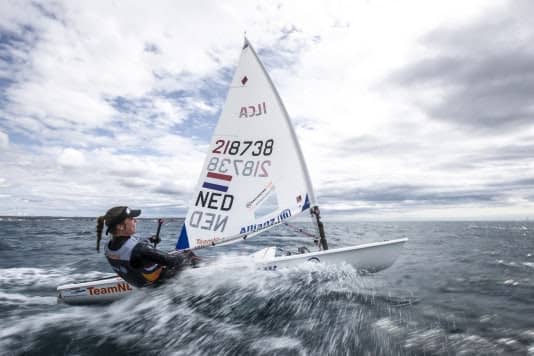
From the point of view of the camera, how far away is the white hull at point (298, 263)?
5.64 meters

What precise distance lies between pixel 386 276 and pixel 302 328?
5.01 m

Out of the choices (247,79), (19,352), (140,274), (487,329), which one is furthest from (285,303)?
(247,79)

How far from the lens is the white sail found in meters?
6.53

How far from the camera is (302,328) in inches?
161

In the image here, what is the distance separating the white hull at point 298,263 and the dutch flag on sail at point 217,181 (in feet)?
6.23

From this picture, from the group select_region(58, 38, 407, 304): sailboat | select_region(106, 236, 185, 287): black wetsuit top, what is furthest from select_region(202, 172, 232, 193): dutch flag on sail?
select_region(106, 236, 185, 287): black wetsuit top

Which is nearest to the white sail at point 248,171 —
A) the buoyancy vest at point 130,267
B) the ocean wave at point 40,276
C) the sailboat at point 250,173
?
the sailboat at point 250,173

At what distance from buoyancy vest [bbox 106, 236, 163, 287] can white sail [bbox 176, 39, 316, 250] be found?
172cm

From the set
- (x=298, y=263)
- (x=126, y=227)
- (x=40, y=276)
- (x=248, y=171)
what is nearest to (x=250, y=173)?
(x=248, y=171)

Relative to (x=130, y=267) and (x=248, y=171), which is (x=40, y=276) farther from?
(x=248, y=171)

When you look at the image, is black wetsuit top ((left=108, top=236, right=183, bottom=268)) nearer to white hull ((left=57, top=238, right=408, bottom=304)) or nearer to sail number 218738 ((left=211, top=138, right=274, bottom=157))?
white hull ((left=57, top=238, right=408, bottom=304))

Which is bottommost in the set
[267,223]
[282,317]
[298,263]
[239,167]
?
[282,317]

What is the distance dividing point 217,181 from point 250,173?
83 centimetres

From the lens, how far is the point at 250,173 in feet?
21.7
